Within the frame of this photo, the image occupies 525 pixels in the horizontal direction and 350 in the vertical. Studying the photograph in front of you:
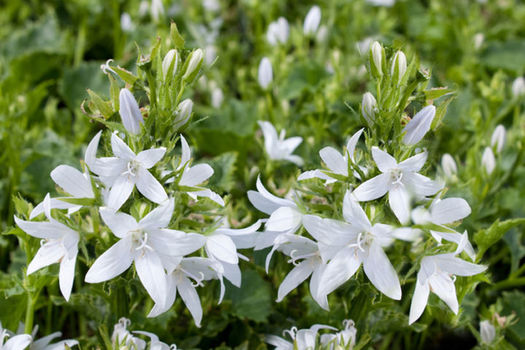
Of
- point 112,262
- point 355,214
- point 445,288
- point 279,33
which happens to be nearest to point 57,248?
point 112,262

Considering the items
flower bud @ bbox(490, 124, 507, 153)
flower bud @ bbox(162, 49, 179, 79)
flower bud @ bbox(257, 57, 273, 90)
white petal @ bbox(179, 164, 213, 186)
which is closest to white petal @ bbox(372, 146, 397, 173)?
white petal @ bbox(179, 164, 213, 186)

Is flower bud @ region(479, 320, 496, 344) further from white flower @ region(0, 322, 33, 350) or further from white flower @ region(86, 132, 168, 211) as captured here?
white flower @ region(0, 322, 33, 350)

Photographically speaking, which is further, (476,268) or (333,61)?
(333,61)

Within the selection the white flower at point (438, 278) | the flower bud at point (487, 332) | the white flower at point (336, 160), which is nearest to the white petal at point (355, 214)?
the white flower at point (336, 160)

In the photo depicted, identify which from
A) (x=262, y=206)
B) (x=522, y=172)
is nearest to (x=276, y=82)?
(x=522, y=172)

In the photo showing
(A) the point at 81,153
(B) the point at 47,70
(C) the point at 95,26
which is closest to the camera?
(A) the point at 81,153

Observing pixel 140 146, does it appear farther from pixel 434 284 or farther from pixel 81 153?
pixel 81 153

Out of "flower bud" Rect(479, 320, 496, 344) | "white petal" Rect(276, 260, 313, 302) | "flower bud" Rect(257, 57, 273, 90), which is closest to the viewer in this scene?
"white petal" Rect(276, 260, 313, 302)
